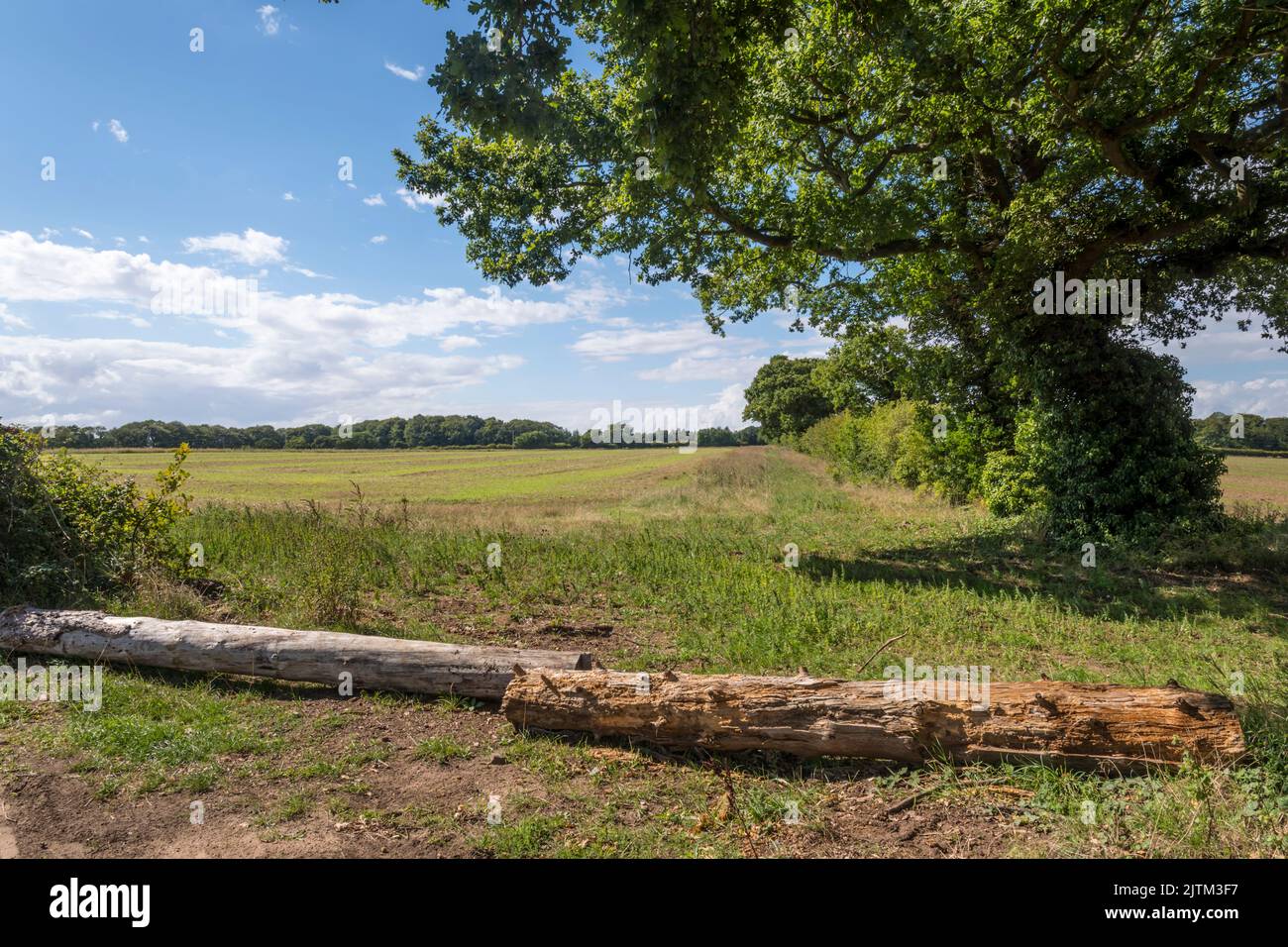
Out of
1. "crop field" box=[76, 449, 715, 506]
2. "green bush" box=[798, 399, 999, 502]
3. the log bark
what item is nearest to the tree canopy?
"green bush" box=[798, 399, 999, 502]

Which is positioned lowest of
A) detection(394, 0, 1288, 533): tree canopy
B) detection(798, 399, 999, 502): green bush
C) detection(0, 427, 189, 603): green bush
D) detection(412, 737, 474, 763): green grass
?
detection(412, 737, 474, 763): green grass

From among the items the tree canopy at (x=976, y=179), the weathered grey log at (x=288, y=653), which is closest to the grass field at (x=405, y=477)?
the tree canopy at (x=976, y=179)

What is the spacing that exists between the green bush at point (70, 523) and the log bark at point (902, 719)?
7.49 metres

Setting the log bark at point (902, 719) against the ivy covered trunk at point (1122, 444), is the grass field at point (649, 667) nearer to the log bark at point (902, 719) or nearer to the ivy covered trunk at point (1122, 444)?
the log bark at point (902, 719)

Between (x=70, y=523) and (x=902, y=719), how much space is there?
36.2 ft

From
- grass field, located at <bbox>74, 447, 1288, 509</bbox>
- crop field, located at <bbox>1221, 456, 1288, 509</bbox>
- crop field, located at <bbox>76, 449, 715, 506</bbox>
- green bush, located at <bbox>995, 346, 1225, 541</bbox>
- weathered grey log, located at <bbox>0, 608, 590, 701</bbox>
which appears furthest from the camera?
crop field, located at <bbox>76, 449, 715, 506</bbox>

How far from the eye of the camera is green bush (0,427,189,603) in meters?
7.69

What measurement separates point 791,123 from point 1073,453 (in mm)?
9105

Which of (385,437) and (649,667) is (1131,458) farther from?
(385,437)

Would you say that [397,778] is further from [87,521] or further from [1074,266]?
[1074,266]

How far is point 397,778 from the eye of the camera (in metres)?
4.17

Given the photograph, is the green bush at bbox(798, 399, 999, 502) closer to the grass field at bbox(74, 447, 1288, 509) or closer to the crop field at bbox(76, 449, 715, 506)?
the grass field at bbox(74, 447, 1288, 509)

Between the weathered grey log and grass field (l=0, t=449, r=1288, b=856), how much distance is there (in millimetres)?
218
